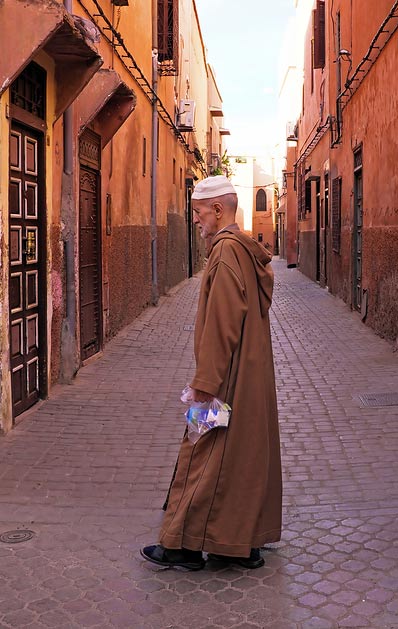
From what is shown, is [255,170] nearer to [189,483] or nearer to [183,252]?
[183,252]

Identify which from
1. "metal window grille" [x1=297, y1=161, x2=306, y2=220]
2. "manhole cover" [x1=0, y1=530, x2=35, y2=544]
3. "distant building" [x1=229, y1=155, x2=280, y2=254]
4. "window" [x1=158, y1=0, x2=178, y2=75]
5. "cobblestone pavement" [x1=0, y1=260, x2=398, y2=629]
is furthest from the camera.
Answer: "distant building" [x1=229, y1=155, x2=280, y2=254]

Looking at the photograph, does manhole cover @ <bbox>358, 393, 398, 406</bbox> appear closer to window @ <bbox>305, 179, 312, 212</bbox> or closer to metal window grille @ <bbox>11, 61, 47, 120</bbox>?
metal window grille @ <bbox>11, 61, 47, 120</bbox>

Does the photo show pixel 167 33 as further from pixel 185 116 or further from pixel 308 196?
pixel 308 196

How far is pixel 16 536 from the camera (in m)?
4.12

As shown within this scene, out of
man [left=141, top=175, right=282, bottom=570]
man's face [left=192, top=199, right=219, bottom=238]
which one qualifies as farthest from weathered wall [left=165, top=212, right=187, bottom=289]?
man [left=141, top=175, right=282, bottom=570]

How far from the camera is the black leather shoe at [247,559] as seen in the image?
3703mm

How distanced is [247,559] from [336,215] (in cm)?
1370

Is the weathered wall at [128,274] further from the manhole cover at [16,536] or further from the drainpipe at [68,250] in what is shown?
the manhole cover at [16,536]

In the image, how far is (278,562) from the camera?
3.79 m

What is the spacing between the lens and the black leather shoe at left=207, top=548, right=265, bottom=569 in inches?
146

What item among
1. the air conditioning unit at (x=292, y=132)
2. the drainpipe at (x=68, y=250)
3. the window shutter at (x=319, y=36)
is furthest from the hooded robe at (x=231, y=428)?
the air conditioning unit at (x=292, y=132)

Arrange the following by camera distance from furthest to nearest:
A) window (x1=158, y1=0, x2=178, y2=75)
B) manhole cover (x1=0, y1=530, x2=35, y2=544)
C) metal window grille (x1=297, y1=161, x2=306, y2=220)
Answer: metal window grille (x1=297, y1=161, x2=306, y2=220)
window (x1=158, y1=0, x2=178, y2=75)
manhole cover (x1=0, y1=530, x2=35, y2=544)

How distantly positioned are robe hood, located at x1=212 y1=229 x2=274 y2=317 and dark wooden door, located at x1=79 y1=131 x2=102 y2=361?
5.40 m

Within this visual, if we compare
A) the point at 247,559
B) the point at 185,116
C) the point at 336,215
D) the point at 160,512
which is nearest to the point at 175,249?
the point at 185,116
